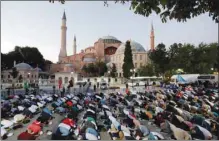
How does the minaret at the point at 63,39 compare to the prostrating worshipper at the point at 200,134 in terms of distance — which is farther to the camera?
the minaret at the point at 63,39

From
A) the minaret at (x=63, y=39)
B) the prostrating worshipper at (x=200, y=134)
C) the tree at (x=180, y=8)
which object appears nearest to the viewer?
the tree at (x=180, y=8)

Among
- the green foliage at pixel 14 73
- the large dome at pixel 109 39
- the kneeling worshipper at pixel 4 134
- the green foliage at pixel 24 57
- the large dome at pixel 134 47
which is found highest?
the large dome at pixel 109 39

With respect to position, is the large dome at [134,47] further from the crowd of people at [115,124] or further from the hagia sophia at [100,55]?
the crowd of people at [115,124]

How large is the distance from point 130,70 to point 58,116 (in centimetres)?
2514

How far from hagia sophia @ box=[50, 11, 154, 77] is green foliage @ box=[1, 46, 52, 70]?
5006mm

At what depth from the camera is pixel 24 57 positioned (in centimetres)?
4662

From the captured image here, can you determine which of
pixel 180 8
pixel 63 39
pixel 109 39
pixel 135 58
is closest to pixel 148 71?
pixel 135 58

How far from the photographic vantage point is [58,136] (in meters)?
5.32

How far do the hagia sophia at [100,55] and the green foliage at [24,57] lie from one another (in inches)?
197

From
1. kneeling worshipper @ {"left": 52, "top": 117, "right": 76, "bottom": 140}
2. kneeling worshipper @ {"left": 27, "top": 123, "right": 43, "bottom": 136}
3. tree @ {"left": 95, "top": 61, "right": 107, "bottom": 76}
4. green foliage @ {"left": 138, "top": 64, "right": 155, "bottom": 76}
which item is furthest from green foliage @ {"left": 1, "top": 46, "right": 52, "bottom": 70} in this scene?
kneeling worshipper @ {"left": 52, "top": 117, "right": 76, "bottom": 140}

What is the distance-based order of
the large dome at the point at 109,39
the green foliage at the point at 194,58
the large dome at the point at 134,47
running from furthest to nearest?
1. the large dome at the point at 109,39
2. the large dome at the point at 134,47
3. the green foliage at the point at 194,58

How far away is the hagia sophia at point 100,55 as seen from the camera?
5178 centimetres

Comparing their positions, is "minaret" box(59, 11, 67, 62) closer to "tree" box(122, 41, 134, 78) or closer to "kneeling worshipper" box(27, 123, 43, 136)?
"tree" box(122, 41, 134, 78)

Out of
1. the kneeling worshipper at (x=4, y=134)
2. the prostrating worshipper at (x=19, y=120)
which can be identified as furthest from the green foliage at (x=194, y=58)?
the kneeling worshipper at (x=4, y=134)
